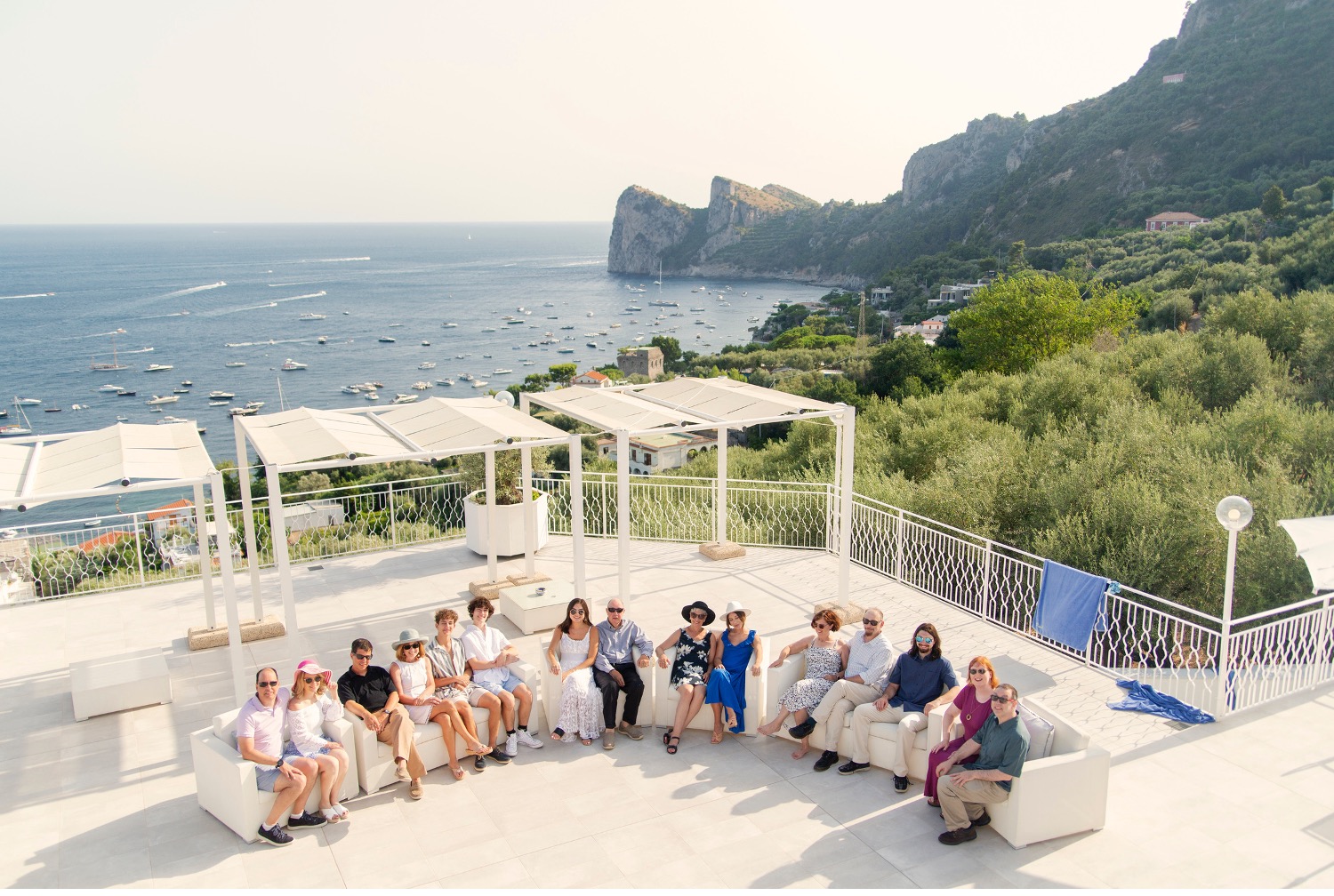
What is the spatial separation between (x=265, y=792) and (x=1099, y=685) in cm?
591

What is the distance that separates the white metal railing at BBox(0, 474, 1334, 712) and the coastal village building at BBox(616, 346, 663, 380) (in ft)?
215

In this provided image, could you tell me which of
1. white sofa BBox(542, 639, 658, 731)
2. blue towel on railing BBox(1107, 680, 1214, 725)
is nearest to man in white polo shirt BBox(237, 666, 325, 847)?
white sofa BBox(542, 639, 658, 731)

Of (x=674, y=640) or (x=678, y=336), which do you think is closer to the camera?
(x=674, y=640)

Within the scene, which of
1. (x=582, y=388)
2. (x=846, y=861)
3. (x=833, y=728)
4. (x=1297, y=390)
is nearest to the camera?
(x=846, y=861)

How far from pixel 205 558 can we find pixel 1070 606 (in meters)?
7.33

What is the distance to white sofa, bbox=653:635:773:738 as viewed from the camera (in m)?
5.98

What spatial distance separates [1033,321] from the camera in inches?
1265

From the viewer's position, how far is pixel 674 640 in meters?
6.16

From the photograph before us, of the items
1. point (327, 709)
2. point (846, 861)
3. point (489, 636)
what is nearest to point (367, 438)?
point (489, 636)

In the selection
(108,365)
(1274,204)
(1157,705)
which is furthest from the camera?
(108,365)

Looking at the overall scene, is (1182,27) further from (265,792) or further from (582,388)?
(265,792)

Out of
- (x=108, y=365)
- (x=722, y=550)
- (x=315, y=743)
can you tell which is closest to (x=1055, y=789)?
(x=315, y=743)

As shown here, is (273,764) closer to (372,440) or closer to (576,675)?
(576,675)

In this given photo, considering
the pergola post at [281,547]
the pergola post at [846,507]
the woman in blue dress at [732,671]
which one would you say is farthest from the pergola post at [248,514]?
the pergola post at [846,507]
